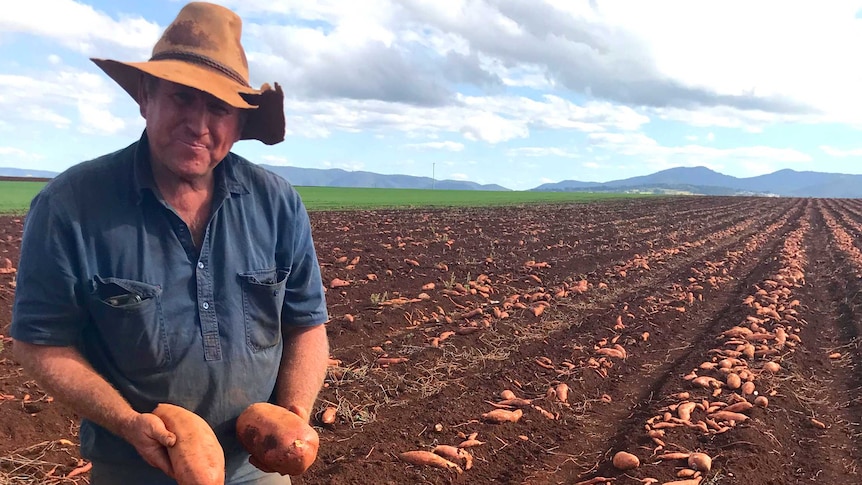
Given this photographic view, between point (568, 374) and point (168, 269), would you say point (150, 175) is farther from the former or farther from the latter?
point (568, 374)

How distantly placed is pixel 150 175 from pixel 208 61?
1.35 feet

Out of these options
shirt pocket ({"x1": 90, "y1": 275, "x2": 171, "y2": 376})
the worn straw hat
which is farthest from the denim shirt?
the worn straw hat

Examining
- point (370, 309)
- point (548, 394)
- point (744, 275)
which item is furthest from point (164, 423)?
point (744, 275)

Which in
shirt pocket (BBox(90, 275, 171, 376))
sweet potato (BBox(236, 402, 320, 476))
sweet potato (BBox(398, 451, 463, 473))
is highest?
shirt pocket (BBox(90, 275, 171, 376))

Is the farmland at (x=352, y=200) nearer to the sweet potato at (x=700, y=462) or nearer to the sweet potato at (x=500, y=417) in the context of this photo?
the sweet potato at (x=500, y=417)

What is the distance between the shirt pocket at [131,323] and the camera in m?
1.91

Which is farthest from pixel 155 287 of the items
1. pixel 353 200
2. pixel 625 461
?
pixel 353 200

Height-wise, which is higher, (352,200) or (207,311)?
(207,311)

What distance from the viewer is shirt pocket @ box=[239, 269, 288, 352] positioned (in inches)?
84.6

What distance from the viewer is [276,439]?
2016 mm

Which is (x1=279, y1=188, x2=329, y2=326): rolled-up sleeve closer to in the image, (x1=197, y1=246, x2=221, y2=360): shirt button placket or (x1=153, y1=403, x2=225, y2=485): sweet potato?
(x1=197, y1=246, x2=221, y2=360): shirt button placket

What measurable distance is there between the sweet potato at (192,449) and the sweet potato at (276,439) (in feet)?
0.39

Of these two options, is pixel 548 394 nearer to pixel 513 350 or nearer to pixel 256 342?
pixel 513 350

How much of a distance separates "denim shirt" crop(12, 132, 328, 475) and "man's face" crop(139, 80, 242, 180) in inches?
3.3
